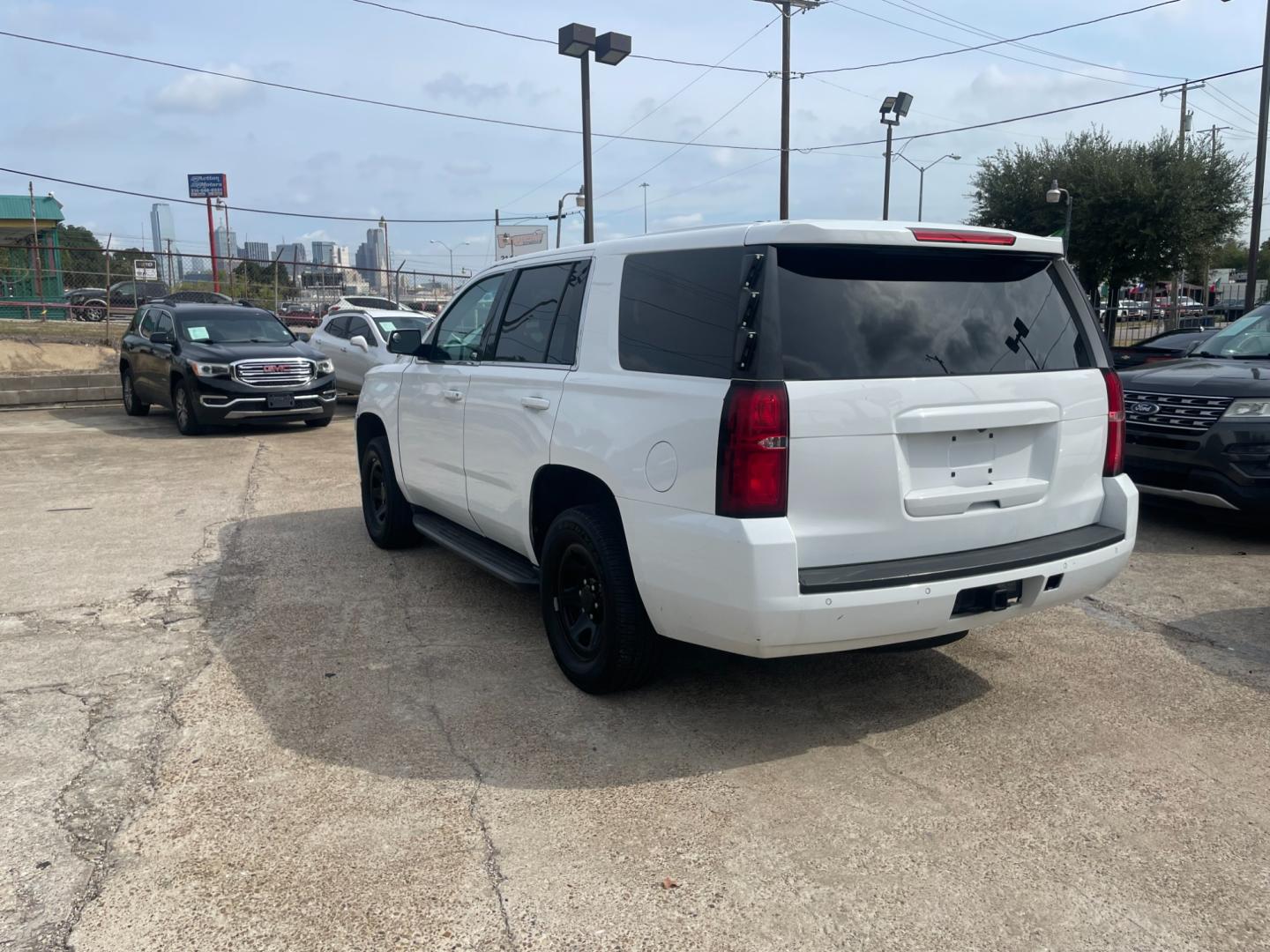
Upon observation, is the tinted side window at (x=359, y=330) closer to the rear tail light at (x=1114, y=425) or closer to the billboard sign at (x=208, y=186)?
the rear tail light at (x=1114, y=425)

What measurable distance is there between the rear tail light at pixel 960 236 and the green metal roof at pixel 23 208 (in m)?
49.3

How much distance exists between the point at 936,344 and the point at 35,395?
1691cm

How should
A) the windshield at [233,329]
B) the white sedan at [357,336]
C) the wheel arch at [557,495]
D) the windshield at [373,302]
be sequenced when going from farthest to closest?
the windshield at [373,302] < the white sedan at [357,336] < the windshield at [233,329] < the wheel arch at [557,495]

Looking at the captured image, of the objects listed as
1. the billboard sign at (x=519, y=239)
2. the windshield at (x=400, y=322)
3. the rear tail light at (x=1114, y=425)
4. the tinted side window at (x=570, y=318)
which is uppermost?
the billboard sign at (x=519, y=239)

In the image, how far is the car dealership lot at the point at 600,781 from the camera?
2809mm

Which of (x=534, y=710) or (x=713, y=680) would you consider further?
(x=713, y=680)

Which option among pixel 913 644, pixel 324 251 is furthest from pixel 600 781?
pixel 324 251

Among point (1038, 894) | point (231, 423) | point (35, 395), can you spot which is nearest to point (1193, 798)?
point (1038, 894)

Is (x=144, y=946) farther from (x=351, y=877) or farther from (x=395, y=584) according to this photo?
(x=395, y=584)

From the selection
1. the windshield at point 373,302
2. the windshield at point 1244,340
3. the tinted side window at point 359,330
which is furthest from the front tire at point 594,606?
the windshield at point 373,302

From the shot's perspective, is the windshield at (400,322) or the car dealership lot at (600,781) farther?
the windshield at (400,322)

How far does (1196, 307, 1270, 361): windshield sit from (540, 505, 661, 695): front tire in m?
6.42

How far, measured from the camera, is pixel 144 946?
2.68 m

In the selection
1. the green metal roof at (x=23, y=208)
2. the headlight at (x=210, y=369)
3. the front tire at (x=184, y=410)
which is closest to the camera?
the headlight at (x=210, y=369)
